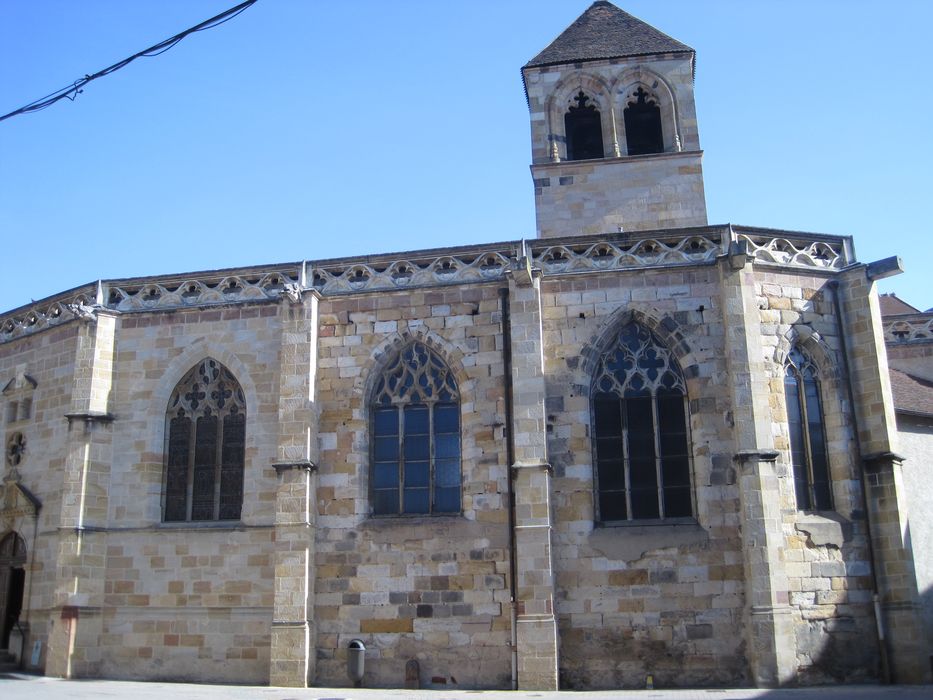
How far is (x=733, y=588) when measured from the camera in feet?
47.0

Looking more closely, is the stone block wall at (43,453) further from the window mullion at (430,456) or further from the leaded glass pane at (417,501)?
the window mullion at (430,456)

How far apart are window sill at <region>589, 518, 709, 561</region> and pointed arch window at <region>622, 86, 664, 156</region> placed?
10132 mm

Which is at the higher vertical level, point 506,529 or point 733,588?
point 506,529

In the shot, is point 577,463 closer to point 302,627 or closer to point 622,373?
point 622,373

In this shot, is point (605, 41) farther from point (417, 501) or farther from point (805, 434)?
point (417, 501)

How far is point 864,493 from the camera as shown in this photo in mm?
15000

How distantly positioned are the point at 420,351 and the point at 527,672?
5.47 metres

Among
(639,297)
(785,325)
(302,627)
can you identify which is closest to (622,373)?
(639,297)

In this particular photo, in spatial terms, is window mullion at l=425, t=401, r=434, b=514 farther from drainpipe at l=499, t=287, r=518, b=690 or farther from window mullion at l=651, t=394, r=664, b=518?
window mullion at l=651, t=394, r=664, b=518

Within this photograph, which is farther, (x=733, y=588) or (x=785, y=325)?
(x=785, y=325)

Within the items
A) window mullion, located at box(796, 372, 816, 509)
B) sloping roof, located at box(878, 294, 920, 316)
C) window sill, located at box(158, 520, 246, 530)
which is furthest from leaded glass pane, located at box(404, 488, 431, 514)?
sloping roof, located at box(878, 294, 920, 316)

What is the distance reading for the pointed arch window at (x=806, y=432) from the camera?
594 inches

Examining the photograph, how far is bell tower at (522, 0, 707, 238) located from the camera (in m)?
21.2

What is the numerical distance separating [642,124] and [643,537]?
11111 mm
